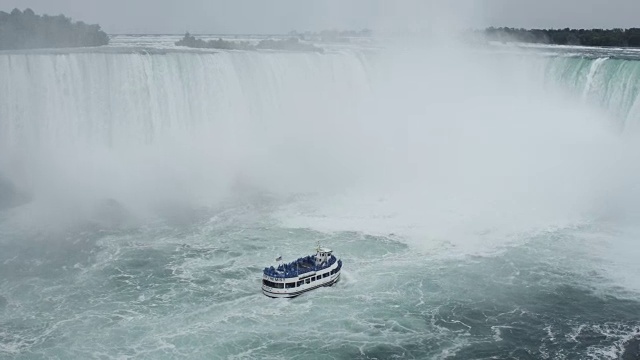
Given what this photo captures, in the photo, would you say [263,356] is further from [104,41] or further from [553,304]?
[104,41]

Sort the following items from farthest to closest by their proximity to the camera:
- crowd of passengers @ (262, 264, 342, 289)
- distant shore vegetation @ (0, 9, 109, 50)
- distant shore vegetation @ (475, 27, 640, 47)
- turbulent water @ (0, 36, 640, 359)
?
distant shore vegetation @ (475, 27, 640, 47), distant shore vegetation @ (0, 9, 109, 50), crowd of passengers @ (262, 264, 342, 289), turbulent water @ (0, 36, 640, 359)

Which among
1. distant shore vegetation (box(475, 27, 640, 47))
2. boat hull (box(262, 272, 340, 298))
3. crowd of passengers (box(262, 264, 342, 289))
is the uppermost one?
distant shore vegetation (box(475, 27, 640, 47))

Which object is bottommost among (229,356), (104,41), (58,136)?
(229,356)

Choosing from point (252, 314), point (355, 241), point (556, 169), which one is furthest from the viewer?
point (556, 169)

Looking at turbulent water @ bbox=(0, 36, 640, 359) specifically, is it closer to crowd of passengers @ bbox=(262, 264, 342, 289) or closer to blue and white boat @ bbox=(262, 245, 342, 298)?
blue and white boat @ bbox=(262, 245, 342, 298)

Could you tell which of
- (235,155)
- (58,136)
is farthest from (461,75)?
(58,136)

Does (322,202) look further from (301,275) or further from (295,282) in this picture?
(295,282)

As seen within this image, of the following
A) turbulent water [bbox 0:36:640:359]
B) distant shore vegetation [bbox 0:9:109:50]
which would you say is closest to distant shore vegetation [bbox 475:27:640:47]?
turbulent water [bbox 0:36:640:359]
